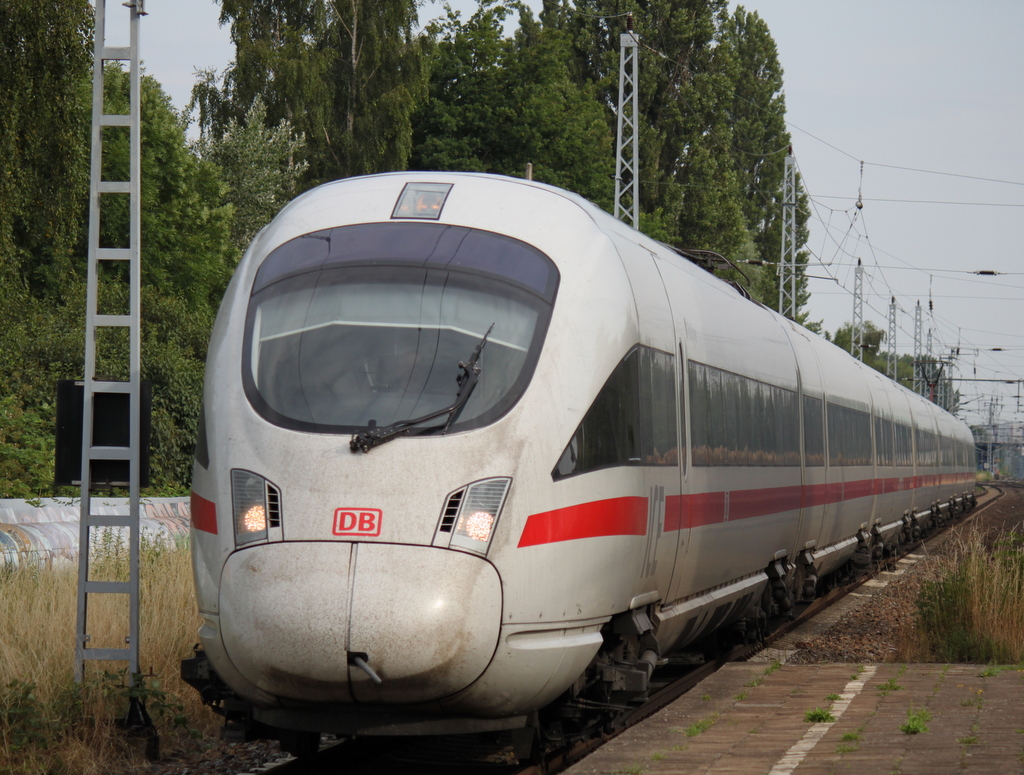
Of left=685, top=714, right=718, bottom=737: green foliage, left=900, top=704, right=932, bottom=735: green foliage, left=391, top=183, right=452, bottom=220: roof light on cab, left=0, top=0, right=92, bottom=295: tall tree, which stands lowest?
left=685, top=714, right=718, bottom=737: green foliage

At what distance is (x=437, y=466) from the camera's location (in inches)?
223

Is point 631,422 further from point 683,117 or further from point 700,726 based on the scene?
point 683,117

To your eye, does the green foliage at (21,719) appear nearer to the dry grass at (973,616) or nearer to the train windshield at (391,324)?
the train windshield at (391,324)

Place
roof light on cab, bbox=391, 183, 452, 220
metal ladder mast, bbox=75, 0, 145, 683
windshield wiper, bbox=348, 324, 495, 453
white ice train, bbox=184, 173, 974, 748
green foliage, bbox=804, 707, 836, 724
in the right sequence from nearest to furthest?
white ice train, bbox=184, 173, 974, 748 → windshield wiper, bbox=348, 324, 495, 453 → roof light on cab, bbox=391, 183, 452, 220 → green foliage, bbox=804, 707, 836, 724 → metal ladder mast, bbox=75, 0, 145, 683

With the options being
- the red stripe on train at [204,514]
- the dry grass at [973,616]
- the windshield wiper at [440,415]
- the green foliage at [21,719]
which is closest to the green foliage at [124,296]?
the green foliage at [21,719]

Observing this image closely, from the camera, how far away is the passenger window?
20.3ft

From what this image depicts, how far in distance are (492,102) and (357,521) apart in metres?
38.4

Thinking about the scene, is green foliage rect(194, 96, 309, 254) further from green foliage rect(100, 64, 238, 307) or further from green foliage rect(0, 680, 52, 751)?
green foliage rect(0, 680, 52, 751)

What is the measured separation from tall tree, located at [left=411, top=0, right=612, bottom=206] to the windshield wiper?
36.0m

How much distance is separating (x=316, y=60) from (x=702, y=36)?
20.1 m

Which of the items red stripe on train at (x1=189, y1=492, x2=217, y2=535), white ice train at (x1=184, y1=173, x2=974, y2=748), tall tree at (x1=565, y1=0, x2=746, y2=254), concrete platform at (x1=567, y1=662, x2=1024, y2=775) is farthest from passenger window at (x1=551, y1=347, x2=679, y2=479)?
tall tree at (x1=565, y1=0, x2=746, y2=254)

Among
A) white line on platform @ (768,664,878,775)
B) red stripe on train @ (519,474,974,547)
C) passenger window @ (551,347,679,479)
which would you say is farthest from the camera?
passenger window @ (551,347,679,479)

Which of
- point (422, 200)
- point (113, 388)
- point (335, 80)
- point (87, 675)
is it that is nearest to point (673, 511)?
point (422, 200)

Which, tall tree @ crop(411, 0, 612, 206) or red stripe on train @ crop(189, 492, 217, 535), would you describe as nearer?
red stripe on train @ crop(189, 492, 217, 535)
